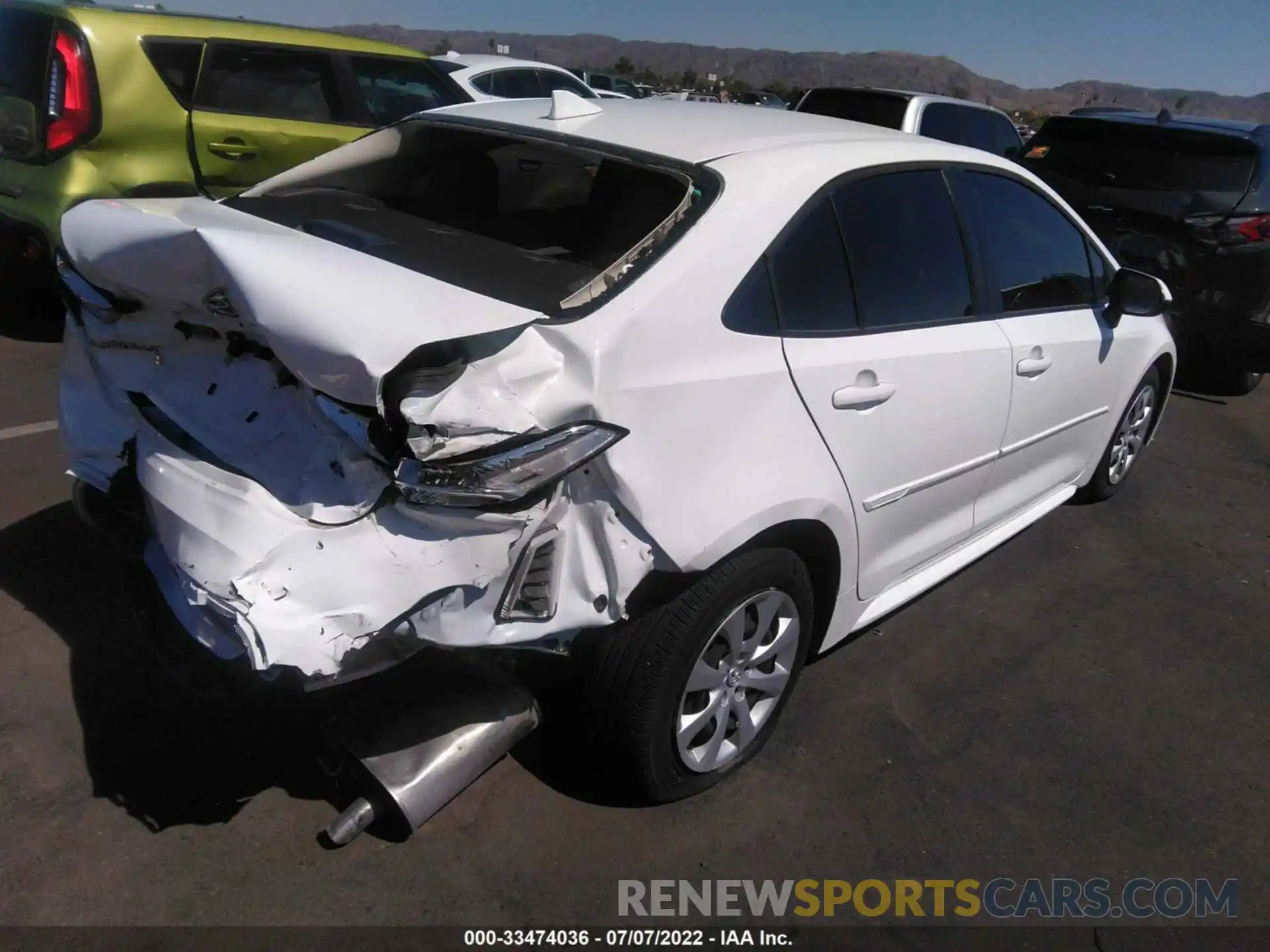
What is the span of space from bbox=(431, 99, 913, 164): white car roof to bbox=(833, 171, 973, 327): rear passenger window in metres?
0.19

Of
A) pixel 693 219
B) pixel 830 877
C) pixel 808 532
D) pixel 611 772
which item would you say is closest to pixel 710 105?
pixel 693 219

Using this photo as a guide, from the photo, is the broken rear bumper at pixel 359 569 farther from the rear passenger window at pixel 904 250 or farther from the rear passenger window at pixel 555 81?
the rear passenger window at pixel 555 81

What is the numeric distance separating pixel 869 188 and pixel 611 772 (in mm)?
1801

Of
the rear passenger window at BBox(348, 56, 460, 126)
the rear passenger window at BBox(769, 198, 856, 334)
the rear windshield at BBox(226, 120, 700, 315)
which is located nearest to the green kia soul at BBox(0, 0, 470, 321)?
the rear passenger window at BBox(348, 56, 460, 126)

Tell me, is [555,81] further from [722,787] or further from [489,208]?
[722,787]

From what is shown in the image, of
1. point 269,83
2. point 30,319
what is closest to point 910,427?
point 269,83

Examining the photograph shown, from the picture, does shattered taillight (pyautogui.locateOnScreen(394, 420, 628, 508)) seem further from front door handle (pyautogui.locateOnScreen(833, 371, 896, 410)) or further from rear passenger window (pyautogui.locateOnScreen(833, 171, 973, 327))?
rear passenger window (pyautogui.locateOnScreen(833, 171, 973, 327))

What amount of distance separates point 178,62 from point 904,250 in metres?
4.50

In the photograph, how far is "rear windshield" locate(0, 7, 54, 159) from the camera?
509 cm

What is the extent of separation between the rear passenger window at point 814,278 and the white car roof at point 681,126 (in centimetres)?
27

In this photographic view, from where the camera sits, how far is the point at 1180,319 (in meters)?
6.52

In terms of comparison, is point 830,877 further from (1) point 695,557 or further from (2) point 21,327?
(2) point 21,327

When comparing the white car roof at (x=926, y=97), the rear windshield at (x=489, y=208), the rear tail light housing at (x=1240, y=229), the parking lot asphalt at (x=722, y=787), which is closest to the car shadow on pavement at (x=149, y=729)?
the parking lot asphalt at (x=722, y=787)

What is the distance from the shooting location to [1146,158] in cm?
689
